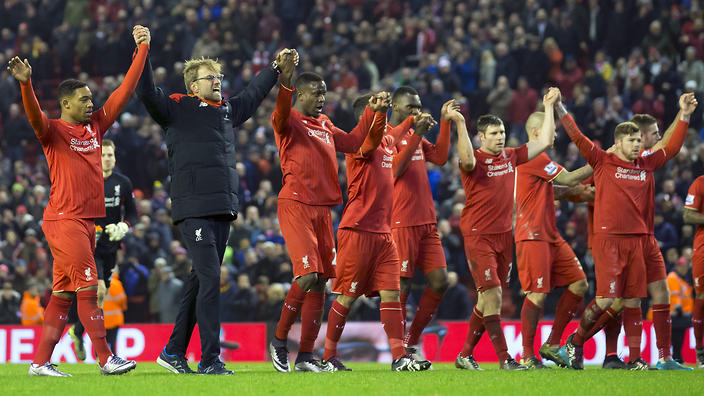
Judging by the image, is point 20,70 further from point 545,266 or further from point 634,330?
point 634,330

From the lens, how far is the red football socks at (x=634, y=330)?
390 inches

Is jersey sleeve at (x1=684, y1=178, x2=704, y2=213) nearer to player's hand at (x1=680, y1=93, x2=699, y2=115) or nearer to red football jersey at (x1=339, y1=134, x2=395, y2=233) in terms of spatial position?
player's hand at (x1=680, y1=93, x2=699, y2=115)

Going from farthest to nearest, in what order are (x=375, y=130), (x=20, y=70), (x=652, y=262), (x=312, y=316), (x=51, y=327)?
(x=652, y=262) → (x=375, y=130) → (x=312, y=316) → (x=51, y=327) → (x=20, y=70)

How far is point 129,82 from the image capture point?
8.08 meters

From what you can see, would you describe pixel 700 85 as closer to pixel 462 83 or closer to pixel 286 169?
pixel 462 83

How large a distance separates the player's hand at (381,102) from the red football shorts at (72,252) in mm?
Result: 2731

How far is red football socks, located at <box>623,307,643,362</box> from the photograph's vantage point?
32.5 feet

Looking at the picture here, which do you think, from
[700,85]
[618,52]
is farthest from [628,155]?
[618,52]

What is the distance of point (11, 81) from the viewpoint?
79.0ft

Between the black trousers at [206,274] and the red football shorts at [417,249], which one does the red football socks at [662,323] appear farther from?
the black trousers at [206,274]

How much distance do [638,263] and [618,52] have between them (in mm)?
13523

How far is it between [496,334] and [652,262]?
1831mm

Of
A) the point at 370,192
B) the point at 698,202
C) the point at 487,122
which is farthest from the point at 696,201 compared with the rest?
the point at 370,192

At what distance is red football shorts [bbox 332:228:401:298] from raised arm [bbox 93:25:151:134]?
239cm
